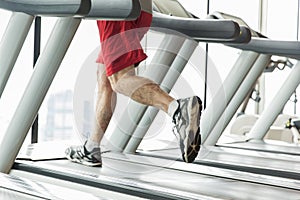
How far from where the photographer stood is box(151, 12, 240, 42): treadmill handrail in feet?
8.48

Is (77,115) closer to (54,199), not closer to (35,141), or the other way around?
(54,199)

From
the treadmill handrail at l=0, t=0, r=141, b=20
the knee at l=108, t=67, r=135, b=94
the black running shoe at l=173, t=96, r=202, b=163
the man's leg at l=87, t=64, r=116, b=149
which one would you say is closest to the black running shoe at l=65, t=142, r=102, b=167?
the man's leg at l=87, t=64, r=116, b=149

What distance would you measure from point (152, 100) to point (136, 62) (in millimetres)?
226

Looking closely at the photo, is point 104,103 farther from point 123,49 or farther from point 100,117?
point 123,49

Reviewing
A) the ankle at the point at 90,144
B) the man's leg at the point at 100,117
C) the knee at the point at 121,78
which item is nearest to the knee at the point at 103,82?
the man's leg at the point at 100,117

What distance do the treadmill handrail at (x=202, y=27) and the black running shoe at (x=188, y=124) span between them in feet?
1.84

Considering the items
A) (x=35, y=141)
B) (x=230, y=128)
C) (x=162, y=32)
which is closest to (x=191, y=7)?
(x=230, y=128)

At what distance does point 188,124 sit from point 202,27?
0.67 meters

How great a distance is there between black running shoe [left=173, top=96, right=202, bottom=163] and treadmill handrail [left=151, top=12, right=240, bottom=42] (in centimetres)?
56

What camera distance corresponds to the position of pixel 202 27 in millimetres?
2615

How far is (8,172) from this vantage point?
2498mm

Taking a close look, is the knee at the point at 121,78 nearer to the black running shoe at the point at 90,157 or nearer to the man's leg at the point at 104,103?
the man's leg at the point at 104,103

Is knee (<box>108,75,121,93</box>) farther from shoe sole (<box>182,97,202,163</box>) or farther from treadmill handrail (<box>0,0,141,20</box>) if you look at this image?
treadmill handrail (<box>0,0,141,20</box>)

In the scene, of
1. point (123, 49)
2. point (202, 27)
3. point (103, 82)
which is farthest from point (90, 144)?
point (202, 27)
